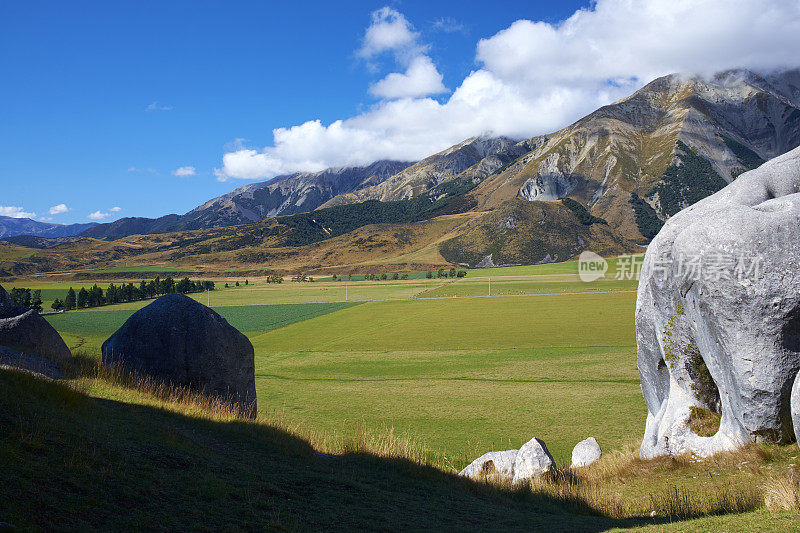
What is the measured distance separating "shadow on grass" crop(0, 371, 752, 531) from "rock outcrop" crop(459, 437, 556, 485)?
131cm

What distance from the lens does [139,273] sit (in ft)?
577

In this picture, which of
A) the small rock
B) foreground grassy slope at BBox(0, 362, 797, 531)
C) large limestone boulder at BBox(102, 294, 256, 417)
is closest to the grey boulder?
foreground grassy slope at BBox(0, 362, 797, 531)

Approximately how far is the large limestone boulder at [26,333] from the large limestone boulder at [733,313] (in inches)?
651

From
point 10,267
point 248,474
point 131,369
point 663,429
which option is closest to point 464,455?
point 663,429

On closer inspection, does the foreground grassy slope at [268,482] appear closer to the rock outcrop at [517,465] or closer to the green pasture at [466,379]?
the rock outcrop at [517,465]

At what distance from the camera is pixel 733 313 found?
31.2ft

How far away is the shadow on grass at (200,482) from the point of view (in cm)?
508

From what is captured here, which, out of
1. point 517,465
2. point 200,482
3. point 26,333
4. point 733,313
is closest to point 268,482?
point 200,482

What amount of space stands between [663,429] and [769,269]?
453 centimetres

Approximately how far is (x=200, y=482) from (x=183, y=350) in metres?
8.28

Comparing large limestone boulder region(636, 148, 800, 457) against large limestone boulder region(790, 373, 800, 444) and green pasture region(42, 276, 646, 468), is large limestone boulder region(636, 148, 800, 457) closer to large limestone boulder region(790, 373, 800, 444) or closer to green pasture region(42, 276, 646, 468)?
large limestone boulder region(790, 373, 800, 444)

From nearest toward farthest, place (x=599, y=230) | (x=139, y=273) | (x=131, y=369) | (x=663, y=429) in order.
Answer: (x=663, y=429) < (x=131, y=369) < (x=139, y=273) < (x=599, y=230)

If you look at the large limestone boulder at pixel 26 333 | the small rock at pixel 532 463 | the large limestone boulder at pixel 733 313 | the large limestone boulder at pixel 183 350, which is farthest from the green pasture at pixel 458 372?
the large limestone boulder at pixel 26 333

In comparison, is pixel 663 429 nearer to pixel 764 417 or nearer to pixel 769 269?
pixel 764 417
